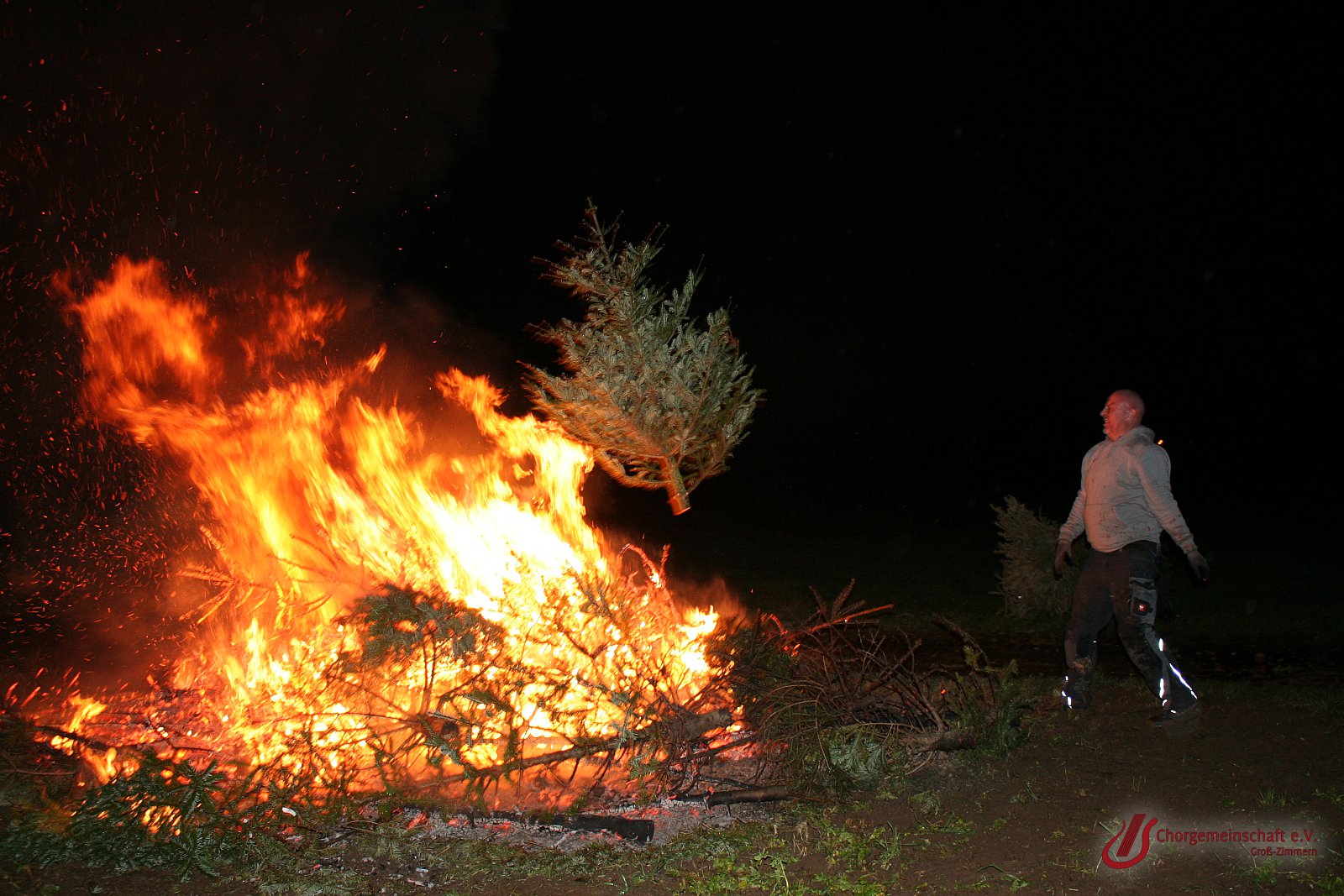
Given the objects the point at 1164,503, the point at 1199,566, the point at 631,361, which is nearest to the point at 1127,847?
the point at 1199,566

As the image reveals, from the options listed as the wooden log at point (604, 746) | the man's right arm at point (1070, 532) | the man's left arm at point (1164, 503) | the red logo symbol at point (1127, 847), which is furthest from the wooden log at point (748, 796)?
the man's left arm at point (1164, 503)

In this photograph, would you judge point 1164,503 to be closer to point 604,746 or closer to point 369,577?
point 604,746

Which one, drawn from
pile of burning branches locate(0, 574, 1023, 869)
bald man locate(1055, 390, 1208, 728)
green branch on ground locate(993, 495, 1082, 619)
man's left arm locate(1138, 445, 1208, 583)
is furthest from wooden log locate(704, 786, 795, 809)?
green branch on ground locate(993, 495, 1082, 619)

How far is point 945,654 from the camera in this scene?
7.30 meters

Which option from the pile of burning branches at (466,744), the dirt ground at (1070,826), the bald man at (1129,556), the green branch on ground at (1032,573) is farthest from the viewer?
the green branch on ground at (1032,573)

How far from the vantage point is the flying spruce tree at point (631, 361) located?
507cm

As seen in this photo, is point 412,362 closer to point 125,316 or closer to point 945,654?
point 125,316

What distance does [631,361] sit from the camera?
16.7ft

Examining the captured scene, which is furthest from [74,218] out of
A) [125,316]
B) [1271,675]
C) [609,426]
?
[1271,675]

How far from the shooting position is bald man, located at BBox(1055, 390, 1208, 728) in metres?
5.10

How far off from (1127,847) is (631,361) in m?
3.28

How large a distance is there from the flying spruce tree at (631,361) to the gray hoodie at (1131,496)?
2.18 m

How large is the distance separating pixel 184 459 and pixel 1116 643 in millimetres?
7159

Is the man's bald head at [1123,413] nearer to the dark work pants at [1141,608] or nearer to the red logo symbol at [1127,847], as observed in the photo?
the dark work pants at [1141,608]
